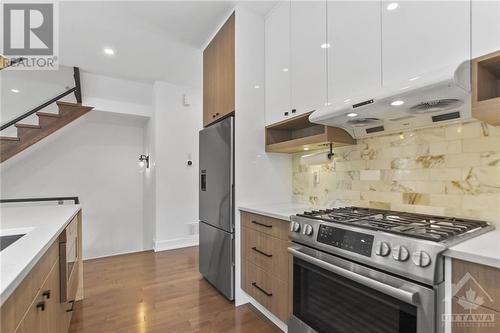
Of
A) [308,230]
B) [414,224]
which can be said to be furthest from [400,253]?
[308,230]

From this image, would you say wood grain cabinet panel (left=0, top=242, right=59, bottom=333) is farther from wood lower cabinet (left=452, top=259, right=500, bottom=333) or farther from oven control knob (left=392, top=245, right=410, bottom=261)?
wood lower cabinet (left=452, top=259, right=500, bottom=333)

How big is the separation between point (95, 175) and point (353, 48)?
4553 mm

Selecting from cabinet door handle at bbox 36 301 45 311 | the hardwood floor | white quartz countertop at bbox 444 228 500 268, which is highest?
white quartz countertop at bbox 444 228 500 268

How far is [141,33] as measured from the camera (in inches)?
107

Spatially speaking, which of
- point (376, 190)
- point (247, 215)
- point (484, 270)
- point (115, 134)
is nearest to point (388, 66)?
point (376, 190)

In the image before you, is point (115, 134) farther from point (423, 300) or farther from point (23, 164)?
Result: point (423, 300)

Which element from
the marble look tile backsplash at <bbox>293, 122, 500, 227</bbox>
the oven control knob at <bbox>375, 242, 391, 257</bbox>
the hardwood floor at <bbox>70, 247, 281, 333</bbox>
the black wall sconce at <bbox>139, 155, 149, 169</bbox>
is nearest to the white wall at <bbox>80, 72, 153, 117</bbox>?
the black wall sconce at <bbox>139, 155, 149, 169</bbox>

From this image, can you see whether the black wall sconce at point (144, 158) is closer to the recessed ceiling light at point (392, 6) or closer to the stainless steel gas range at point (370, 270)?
→ the stainless steel gas range at point (370, 270)

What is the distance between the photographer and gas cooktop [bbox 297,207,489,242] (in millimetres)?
1027

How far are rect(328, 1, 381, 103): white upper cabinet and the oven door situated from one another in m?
0.98

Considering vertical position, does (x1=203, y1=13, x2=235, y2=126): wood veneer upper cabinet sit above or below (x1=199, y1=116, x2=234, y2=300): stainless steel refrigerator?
above

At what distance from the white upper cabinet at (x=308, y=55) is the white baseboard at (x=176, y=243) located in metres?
3.05

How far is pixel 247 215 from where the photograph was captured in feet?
7.10

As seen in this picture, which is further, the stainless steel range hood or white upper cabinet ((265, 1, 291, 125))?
white upper cabinet ((265, 1, 291, 125))
